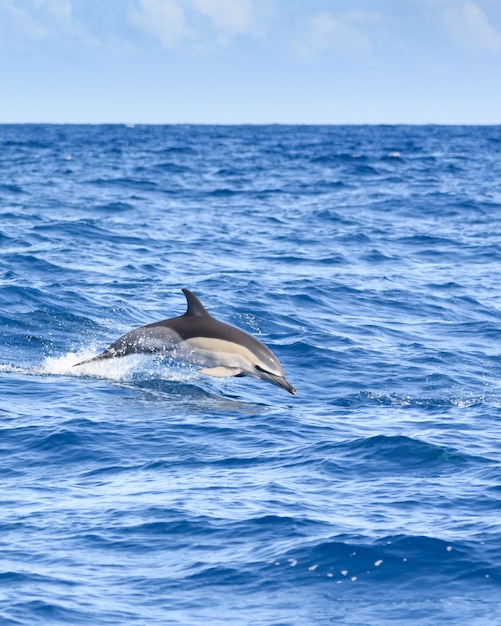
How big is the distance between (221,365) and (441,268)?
13.2 meters

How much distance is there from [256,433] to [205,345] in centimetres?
209

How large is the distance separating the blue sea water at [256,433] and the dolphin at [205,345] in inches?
15.9

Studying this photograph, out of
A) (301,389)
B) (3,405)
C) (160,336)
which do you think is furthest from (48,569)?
(301,389)

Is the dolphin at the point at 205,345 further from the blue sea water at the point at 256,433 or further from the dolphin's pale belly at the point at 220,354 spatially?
the blue sea water at the point at 256,433

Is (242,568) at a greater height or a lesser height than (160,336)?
lesser

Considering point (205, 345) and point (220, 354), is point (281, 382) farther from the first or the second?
point (205, 345)

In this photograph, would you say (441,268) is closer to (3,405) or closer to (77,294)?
(77,294)

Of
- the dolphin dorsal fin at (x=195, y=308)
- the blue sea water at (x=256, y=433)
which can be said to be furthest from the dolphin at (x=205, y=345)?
the blue sea water at (x=256, y=433)

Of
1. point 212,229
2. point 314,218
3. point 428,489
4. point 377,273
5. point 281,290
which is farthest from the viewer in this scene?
point 314,218

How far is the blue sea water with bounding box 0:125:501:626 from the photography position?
8641 millimetres

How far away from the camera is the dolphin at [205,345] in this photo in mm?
14453

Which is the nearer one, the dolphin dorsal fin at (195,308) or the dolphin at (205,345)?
the dolphin at (205,345)

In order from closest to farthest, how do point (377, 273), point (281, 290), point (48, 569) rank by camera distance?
point (48, 569) < point (281, 290) < point (377, 273)

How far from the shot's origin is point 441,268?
26.4 meters
